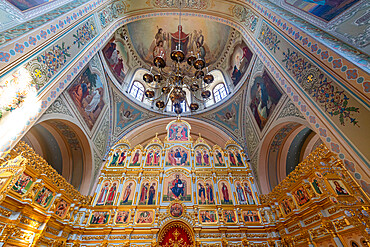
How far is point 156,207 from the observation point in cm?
700

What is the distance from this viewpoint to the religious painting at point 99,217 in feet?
22.0

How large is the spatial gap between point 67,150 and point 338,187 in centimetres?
1171

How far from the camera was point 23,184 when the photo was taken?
493cm

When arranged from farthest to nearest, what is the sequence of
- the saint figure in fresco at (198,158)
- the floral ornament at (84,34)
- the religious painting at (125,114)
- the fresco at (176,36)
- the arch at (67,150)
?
the fresco at (176,36) < the religious painting at (125,114) < the saint figure in fresco at (198,158) < the arch at (67,150) < the floral ornament at (84,34)

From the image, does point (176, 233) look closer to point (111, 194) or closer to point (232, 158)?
point (111, 194)

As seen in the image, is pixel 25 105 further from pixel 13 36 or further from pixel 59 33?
pixel 59 33

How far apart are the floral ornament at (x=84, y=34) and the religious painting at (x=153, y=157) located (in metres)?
6.01

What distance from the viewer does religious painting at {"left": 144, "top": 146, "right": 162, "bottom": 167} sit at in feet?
28.5

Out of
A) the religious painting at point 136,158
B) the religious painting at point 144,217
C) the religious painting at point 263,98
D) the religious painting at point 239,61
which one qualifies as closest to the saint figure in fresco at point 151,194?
the religious painting at point 144,217

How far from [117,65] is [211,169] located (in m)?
9.77

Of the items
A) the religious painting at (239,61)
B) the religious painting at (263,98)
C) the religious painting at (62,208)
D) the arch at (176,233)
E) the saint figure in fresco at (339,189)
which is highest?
the religious painting at (239,61)

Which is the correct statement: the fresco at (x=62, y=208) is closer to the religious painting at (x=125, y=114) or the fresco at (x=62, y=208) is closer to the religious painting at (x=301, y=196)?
the religious painting at (x=125, y=114)

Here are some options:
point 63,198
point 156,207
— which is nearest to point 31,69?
point 63,198

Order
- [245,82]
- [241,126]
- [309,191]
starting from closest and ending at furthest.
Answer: [309,191]
[245,82]
[241,126]
